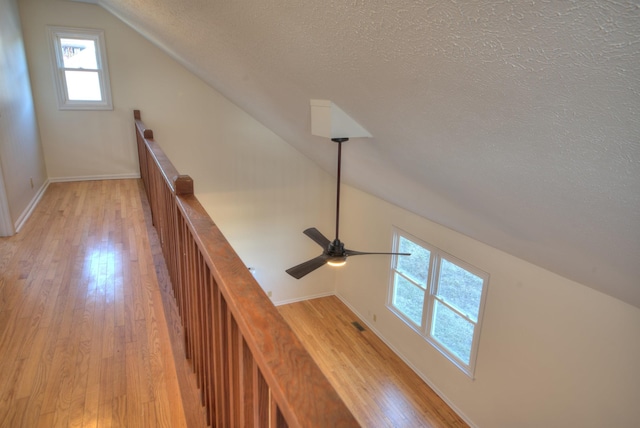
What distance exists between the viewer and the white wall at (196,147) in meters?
5.95

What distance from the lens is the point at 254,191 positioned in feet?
25.2

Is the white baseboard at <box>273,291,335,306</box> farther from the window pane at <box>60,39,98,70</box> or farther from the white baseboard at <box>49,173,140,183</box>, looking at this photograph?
the window pane at <box>60,39,98,70</box>

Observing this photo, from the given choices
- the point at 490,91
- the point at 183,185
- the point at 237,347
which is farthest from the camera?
the point at 183,185

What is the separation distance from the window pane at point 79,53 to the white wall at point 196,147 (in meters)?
0.24

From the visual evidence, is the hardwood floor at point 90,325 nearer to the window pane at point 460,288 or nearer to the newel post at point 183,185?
the newel post at point 183,185

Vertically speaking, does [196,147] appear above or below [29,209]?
above

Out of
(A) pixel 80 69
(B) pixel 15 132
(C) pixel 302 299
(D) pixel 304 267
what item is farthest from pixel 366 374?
(A) pixel 80 69

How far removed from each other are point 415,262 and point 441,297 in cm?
73

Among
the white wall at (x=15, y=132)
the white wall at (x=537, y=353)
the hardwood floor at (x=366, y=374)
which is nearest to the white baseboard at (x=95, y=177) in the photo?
the white wall at (x=15, y=132)

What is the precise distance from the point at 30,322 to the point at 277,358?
234cm

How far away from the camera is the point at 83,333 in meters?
2.30

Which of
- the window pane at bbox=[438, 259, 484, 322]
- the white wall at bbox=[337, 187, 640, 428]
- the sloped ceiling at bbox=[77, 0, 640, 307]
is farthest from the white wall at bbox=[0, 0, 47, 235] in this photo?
the window pane at bbox=[438, 259, 484, 322]

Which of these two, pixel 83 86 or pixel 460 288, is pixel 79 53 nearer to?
pixel 83 86

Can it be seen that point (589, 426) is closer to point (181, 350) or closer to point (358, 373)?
point (358, 373)
